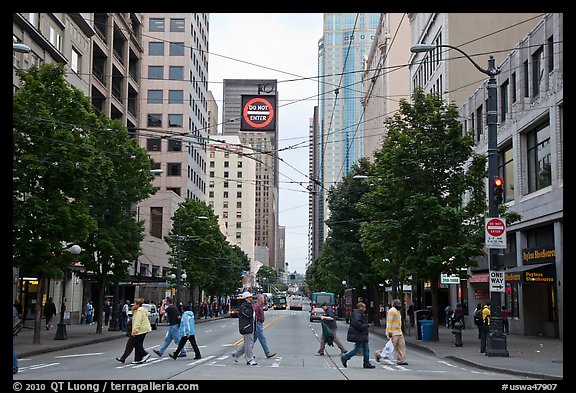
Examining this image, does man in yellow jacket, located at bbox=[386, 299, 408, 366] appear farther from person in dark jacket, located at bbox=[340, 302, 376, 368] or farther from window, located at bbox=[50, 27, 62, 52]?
window, located at bbox=[50, 27, 62, 52]

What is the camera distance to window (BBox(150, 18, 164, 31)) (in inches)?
3580

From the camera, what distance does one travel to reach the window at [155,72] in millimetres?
90500

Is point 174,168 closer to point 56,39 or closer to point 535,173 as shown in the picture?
point 56,39

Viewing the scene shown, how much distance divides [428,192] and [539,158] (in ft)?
23.0

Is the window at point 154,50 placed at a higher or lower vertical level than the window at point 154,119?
higher

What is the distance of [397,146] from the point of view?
30.8 metres

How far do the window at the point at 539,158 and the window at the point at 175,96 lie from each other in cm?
6083

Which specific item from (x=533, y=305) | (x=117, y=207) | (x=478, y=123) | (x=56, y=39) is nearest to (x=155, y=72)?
(x=56, y=39)

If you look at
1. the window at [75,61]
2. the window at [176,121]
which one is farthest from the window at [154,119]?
the window at [75,61]

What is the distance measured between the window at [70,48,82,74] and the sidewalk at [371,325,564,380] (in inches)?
1230

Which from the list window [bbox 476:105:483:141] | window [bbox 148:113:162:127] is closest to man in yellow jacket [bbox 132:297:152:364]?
window [bbox 476:105:483:141]

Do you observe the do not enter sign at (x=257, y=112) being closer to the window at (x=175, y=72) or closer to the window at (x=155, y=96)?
the window at (x=155, y=96)

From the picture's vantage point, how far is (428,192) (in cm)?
3025

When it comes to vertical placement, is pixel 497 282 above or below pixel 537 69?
below
